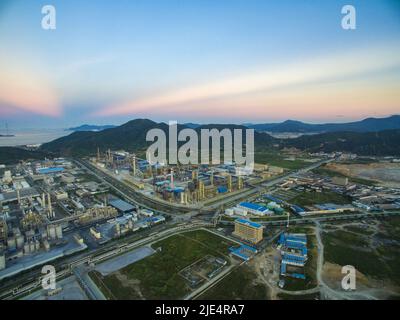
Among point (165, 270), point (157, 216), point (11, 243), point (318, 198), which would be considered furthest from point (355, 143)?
point (11, 243)

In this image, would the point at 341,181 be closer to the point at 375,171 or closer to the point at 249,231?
the point at 375,171

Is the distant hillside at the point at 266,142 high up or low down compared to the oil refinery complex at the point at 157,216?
up

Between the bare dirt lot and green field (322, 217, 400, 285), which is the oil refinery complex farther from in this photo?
the bare dirt lot

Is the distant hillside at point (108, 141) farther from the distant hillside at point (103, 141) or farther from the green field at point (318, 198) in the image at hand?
the green field at point (318, 198)

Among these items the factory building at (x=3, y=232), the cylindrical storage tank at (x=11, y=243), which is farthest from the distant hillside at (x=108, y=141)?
the cylindrical storage tank at (x=11, y=243)

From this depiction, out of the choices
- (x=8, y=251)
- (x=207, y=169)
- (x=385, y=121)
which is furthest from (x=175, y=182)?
(x=385, y=121)
